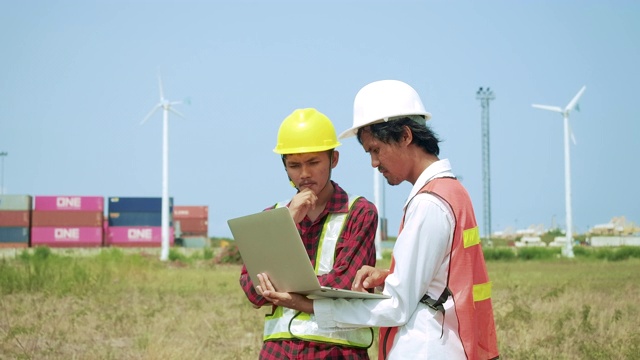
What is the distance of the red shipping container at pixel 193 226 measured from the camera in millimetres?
69562

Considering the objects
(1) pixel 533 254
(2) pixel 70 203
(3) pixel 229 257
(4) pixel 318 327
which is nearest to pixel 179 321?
(4) pixel 318 327

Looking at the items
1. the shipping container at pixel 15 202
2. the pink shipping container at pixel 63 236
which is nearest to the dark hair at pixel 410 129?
the pink shipping container at pixel 63 236

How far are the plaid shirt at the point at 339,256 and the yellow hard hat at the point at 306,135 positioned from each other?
172 millimetres

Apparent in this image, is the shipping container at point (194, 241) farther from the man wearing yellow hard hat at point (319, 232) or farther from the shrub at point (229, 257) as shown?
the man wearing yellow hard hat at point (319, 232)

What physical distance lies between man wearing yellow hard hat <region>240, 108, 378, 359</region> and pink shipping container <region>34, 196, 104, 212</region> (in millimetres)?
58266

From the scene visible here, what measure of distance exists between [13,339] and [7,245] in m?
52.7

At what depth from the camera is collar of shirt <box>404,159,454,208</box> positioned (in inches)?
95.0

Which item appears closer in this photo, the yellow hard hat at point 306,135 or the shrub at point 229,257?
the yellow hard hat at point 306,135

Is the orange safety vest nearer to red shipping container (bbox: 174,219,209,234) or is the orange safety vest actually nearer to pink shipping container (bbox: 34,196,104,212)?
pink shipping container (bbox: 34,196,104,212)

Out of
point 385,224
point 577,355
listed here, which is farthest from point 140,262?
point 385,224

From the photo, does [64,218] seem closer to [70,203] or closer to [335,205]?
[70,203]

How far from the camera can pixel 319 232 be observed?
2912 mm

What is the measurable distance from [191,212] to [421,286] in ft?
227

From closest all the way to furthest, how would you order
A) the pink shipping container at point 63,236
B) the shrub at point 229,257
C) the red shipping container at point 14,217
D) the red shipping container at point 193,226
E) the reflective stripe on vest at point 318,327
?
the reflective stripe on vest at point 318,327
the shrub at point 229,257
the red shipping container at point 14,217
the pink shipping container at point 63,236
the red shipping container at point 193,226
